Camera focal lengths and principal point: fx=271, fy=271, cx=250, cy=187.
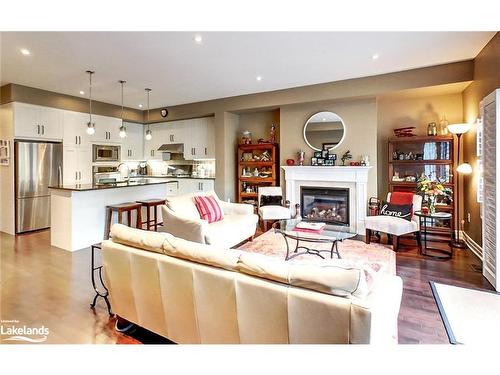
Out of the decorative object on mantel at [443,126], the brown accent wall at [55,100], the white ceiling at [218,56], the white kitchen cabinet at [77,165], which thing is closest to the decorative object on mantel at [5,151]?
the brown accent wall at [55,100]

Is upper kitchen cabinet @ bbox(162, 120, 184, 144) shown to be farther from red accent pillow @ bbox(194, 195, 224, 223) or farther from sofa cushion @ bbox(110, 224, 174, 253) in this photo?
sofa cushion @ bbox(110, 224, 174, 253)

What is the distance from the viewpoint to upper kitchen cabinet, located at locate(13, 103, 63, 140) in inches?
199

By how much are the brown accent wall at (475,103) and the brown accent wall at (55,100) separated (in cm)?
725

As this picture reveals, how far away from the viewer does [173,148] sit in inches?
292

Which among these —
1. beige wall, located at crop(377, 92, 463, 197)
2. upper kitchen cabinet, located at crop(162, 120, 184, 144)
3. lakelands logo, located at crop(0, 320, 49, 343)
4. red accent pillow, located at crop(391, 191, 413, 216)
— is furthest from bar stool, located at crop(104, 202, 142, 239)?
beige wall, located at crop(377, 92, 463, 197)

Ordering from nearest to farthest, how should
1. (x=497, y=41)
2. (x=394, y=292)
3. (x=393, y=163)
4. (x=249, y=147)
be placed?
(x=394, y=292) < (x=497, y=41) < (x=393, y=163) < (x=249, y=147)

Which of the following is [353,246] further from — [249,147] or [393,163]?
[249,147]
